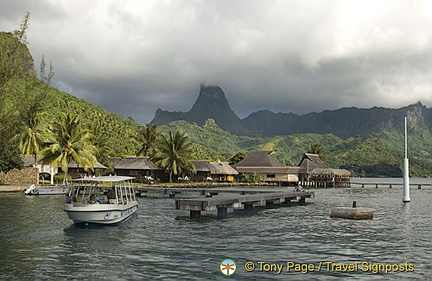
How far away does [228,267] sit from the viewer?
14852mm

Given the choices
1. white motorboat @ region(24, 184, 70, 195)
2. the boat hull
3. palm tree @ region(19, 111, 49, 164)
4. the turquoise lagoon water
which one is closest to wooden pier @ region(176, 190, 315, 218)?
the turquoise lagoon water

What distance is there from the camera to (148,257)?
653 inches

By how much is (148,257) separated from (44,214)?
62.0 feet

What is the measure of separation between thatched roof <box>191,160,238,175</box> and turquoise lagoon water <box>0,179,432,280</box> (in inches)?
2523

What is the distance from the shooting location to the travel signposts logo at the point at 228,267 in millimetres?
14156

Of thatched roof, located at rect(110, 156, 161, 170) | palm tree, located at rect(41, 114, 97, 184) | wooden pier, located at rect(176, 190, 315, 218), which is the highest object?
palm tree, located at rect(41, 114, 97, 184)

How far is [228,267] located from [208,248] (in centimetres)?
381

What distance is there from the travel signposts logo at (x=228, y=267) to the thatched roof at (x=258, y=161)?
95.6 meters

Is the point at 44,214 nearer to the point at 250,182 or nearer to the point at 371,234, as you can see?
the point at 371,234

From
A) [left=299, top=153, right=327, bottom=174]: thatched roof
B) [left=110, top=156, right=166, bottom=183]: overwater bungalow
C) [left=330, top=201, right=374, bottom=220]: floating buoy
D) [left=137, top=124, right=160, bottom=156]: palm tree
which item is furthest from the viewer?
[left=299, top=153, right=327, bottom=174]: thatched roof

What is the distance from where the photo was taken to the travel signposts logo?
14156 mm

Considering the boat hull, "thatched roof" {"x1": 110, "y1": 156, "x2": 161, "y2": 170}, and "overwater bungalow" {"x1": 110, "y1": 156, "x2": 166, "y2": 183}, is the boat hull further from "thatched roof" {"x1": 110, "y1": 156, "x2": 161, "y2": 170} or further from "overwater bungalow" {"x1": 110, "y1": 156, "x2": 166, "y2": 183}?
"thatched roof" {"x1": 110, "y1": 156, "x2": 161, "y2": 170}

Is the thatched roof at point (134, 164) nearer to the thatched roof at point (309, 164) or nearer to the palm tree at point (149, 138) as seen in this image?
the palm tree at point (149, 138)

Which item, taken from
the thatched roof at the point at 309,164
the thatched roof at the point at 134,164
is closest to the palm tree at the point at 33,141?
the thatched roof at the point at 134,164
